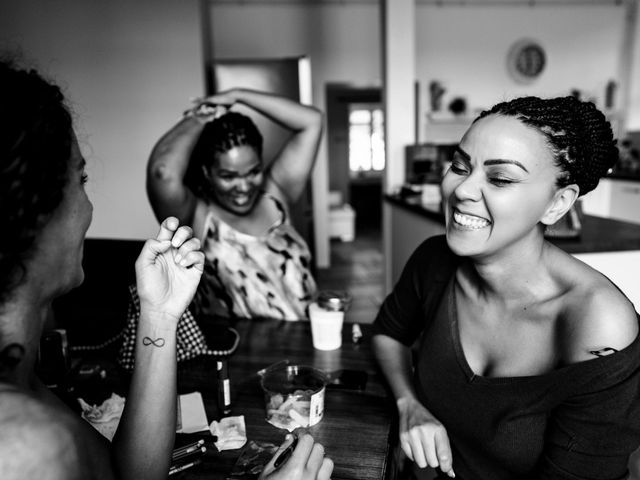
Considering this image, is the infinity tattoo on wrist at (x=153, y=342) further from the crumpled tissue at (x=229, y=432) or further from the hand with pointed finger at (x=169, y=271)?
the crumpled tissue at (x=229, y=432)

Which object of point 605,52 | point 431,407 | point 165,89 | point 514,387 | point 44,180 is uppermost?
point 605,52

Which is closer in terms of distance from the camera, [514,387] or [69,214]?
[69,214]

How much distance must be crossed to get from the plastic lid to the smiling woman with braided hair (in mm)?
323

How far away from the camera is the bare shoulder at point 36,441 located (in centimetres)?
53

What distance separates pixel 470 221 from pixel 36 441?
0.91 metres

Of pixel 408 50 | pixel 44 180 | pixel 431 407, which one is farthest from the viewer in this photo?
pixel 408 50

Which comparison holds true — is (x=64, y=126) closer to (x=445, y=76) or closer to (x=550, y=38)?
(x=445, y=76)

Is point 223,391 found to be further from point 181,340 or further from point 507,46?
point 507,46

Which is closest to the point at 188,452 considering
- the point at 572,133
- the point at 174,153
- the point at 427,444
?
the point at 427,444

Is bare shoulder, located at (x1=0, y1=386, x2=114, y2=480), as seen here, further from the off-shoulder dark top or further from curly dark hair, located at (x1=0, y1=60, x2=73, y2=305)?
the off-shoulder dark top

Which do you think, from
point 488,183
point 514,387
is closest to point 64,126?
point 488,183

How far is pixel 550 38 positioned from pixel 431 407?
6.78 meters

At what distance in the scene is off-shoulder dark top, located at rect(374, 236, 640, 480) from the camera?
93 centimetres

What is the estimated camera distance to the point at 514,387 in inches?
41.6
